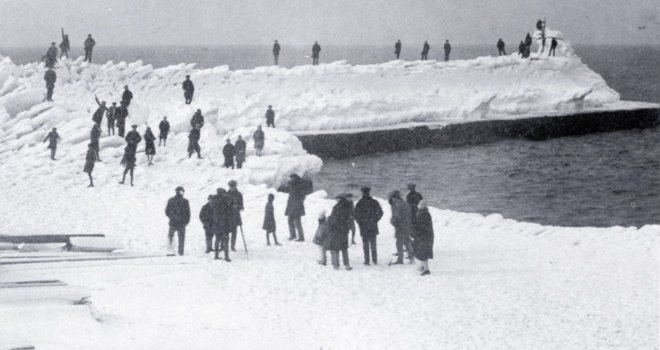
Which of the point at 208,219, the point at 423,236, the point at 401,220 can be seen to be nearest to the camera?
the point at 423,236

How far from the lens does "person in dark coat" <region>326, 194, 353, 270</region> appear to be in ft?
46.2

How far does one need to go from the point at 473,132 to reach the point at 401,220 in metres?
27.1

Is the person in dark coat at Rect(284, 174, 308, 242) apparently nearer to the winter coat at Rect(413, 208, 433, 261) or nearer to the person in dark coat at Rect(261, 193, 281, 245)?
the person in dark coat at Rect(261, 193, 281, 245)

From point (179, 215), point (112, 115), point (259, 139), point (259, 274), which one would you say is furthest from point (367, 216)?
point (112, 115)

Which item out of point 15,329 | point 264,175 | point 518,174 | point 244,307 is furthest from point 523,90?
point 15,329

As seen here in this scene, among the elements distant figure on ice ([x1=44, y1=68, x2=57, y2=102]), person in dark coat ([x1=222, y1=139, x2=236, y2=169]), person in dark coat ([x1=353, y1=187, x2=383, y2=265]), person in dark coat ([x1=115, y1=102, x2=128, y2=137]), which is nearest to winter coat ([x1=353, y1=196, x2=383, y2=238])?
person in dark coat ([x1=353, y1=187, x2=383, y2=265])

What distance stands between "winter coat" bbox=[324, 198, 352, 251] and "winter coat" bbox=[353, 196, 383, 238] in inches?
7.9

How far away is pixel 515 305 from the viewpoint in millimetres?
12234

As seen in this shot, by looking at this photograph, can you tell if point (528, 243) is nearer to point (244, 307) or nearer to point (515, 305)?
point (515, 305)

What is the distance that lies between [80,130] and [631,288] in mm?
18010

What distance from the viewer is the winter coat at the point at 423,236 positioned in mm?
13477

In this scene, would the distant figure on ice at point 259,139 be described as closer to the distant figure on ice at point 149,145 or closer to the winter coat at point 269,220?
the distant figure on ice at point 149,145

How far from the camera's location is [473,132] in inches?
1610

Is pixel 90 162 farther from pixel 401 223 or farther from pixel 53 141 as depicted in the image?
pixel 401 223
